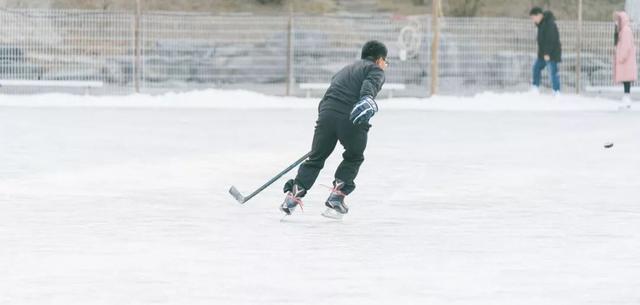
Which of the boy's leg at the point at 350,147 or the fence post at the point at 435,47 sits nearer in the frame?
the boy's leg at the point at 350,147

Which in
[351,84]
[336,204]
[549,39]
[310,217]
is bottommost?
[310,217]

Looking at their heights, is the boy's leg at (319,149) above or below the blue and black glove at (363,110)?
below

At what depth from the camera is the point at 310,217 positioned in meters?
11.9

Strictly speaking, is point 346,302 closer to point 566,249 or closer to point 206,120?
point 566,249

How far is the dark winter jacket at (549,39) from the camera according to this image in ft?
92.8

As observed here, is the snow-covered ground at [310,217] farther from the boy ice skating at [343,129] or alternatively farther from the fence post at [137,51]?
the fence post at [137,51]

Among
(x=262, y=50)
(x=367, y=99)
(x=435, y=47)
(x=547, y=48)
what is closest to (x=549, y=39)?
(x=547, y=48)

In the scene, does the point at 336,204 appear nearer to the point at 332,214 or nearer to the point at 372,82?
the point at 332,214

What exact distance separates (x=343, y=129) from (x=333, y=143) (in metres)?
0.20

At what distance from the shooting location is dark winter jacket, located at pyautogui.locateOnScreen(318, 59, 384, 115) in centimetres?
1161

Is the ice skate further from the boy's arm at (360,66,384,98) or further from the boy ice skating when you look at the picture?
the boy's arm at (360,66,384,98)

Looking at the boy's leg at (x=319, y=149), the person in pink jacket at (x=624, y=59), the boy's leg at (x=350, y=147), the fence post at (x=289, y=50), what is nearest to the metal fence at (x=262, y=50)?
the fence post at (x=289, y=50)

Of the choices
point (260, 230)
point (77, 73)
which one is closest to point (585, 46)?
point (77, 73)

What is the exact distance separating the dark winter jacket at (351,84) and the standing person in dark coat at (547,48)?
55.1 ft
